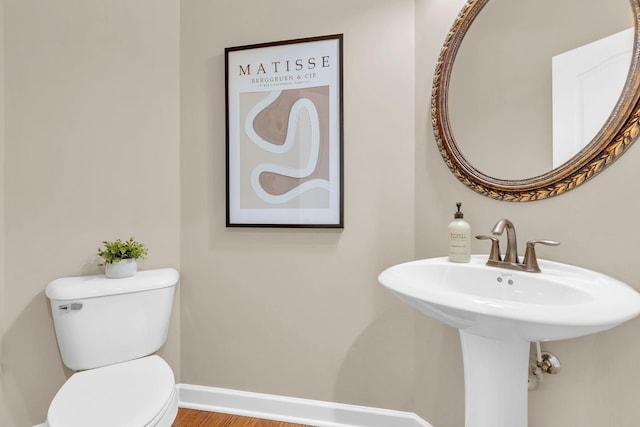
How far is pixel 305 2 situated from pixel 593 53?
1217 mm

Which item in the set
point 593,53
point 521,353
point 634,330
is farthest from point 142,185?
point 634,330

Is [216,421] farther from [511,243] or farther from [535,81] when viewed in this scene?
[535,81]

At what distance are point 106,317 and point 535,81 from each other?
6.23ft

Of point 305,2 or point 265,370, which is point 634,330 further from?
point 305,2

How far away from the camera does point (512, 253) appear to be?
107cm

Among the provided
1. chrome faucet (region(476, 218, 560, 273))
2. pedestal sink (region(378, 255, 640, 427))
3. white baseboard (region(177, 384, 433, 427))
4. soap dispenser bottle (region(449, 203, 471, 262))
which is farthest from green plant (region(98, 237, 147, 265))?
chrome faucet (region(476, 218, 560, 273))

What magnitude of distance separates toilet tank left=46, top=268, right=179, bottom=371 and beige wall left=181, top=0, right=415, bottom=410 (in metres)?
0.31

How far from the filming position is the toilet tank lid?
4.33 ft

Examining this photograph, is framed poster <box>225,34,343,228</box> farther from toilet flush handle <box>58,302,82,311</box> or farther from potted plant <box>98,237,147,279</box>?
toilet flush handle <box>58,302,82,311</box>

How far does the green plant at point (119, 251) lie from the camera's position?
4.72ft

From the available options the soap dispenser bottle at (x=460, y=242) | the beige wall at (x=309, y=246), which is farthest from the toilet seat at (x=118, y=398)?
the soap dispenser bottle at (x=460, y=242)

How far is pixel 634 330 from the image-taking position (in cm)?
92

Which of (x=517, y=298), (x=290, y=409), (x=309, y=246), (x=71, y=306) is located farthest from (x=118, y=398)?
(x=517, y=298)

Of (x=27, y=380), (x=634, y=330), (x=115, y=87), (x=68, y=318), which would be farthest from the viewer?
(x=115, y=87)
